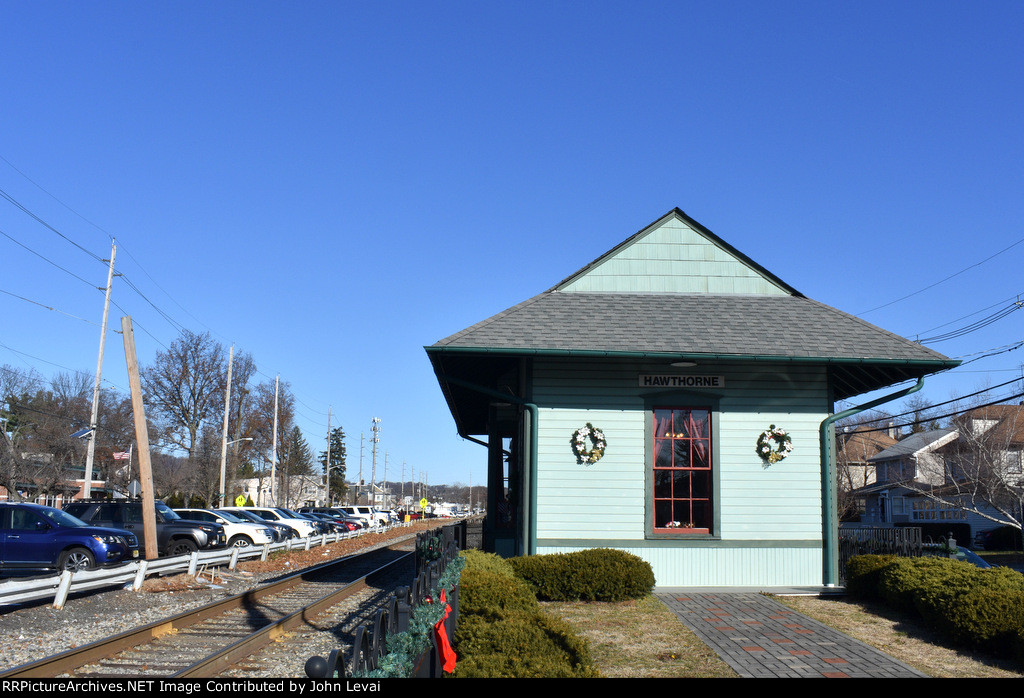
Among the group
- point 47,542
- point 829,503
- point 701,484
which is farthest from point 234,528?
point 829,503

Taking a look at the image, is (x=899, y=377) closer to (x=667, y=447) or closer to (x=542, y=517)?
(x=667, y=447)

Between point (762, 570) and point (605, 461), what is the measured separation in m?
3.09

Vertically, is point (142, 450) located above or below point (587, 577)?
above

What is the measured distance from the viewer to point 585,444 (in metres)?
13.4

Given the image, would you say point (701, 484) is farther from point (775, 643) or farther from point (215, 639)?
point (215, 639)

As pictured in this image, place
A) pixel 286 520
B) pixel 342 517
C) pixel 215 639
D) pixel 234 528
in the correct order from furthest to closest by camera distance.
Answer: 1. pixel 342 517
2. pixel 286 520
3. pixel 234 528
4. pixel 215 639

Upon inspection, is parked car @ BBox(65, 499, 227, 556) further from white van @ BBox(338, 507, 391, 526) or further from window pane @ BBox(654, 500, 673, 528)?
white van @ BBox(338, 507, 391, 526)

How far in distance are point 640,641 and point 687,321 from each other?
670 centimetres

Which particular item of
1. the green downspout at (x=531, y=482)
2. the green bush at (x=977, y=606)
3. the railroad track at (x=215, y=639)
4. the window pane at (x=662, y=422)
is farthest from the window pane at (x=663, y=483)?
the railroad track at (x=215, y=639)

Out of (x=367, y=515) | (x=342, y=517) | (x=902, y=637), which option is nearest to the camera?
(x=902, y=637)

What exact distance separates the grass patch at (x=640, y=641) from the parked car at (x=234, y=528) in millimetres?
19619

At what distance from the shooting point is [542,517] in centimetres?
1330

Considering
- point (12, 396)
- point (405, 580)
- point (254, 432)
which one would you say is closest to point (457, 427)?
point (405, 580)

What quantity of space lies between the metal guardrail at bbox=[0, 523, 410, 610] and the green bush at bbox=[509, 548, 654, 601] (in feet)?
25.5
